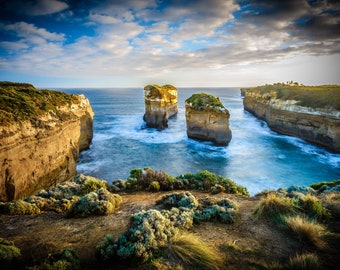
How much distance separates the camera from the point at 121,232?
4.98 meters

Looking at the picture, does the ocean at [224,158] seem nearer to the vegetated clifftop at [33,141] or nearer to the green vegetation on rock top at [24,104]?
the vegetated clifftop at [33,141]

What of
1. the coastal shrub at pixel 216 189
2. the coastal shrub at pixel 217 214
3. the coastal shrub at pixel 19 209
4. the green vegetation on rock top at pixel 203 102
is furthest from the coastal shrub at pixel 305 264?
the green vegetation on rock top at pixel 203 102

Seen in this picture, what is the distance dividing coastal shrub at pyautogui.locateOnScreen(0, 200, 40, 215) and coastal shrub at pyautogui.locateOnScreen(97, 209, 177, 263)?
4.01 meters

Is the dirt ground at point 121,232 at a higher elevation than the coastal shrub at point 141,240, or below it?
below

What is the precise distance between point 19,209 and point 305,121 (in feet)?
120

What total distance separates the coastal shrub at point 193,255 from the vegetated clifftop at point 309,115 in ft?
99.5

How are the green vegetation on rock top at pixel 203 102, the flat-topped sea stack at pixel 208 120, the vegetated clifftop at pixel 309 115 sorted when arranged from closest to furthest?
the vegetated clifftop at pixel 309 115 → the flat-topped sea stack at pixel 208 120 → the green vegetation on rock top at pixel 203 102

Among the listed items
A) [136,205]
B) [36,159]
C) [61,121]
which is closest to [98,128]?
[61,121]

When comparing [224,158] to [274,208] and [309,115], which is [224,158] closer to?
[309,115]

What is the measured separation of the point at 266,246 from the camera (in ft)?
15.2

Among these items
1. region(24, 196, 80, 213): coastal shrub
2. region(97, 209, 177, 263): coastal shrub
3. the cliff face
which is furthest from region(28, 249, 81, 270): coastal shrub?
the cliff face

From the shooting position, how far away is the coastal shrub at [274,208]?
19.7 feet

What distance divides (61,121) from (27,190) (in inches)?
230

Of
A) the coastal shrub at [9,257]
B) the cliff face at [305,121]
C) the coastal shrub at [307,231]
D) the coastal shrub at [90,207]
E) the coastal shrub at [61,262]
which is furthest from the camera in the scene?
the cliff face at [305,121]
